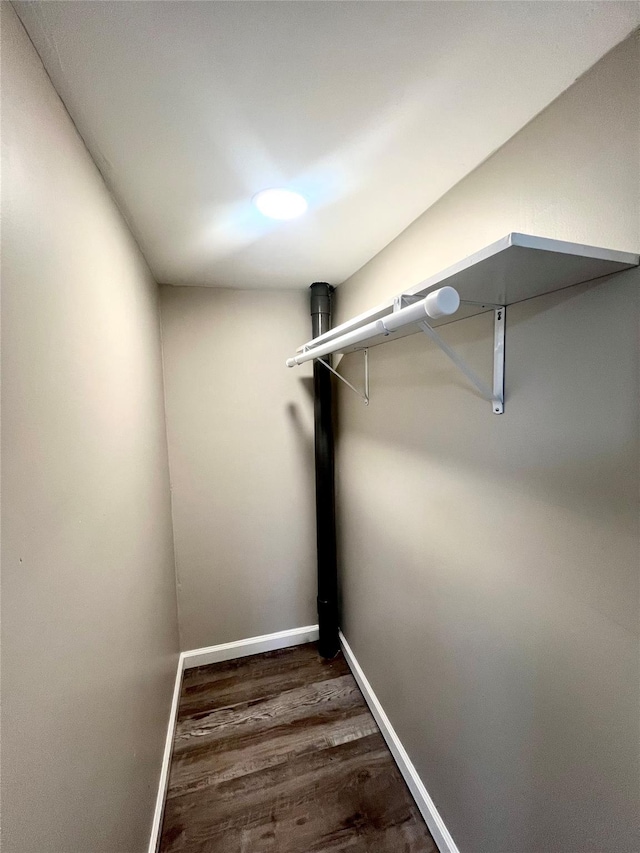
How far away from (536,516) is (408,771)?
4.37 feet

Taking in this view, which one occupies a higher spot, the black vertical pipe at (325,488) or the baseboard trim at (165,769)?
the black vertical pipe at (325,488)

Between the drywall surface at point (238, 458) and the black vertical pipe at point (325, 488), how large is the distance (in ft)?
0.45

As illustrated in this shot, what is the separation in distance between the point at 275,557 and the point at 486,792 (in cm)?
141

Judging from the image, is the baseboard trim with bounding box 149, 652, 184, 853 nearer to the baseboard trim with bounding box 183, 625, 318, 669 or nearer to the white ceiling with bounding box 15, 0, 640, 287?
the baseboard trim with bounding box 183, 625, 318, 669

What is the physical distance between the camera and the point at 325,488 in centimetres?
205

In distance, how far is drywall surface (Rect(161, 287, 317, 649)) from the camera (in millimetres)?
1969

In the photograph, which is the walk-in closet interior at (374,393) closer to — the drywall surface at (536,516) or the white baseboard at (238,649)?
the drywall surface at (536,516)

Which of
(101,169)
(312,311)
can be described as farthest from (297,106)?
(312,311)

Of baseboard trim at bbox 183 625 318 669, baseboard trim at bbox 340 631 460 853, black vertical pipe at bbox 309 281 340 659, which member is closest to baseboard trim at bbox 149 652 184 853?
baseboard trim at bbox 183 625 318 669

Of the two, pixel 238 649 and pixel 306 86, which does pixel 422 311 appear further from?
pixel 238 649

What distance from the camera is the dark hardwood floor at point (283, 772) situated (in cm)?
128

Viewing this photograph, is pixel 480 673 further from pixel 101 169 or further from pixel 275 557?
pixel 101 169

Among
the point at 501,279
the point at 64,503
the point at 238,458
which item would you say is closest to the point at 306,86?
the point at 501,279

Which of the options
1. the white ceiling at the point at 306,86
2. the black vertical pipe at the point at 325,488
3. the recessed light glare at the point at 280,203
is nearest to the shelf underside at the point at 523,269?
the white ceiling at the point at 306,86
